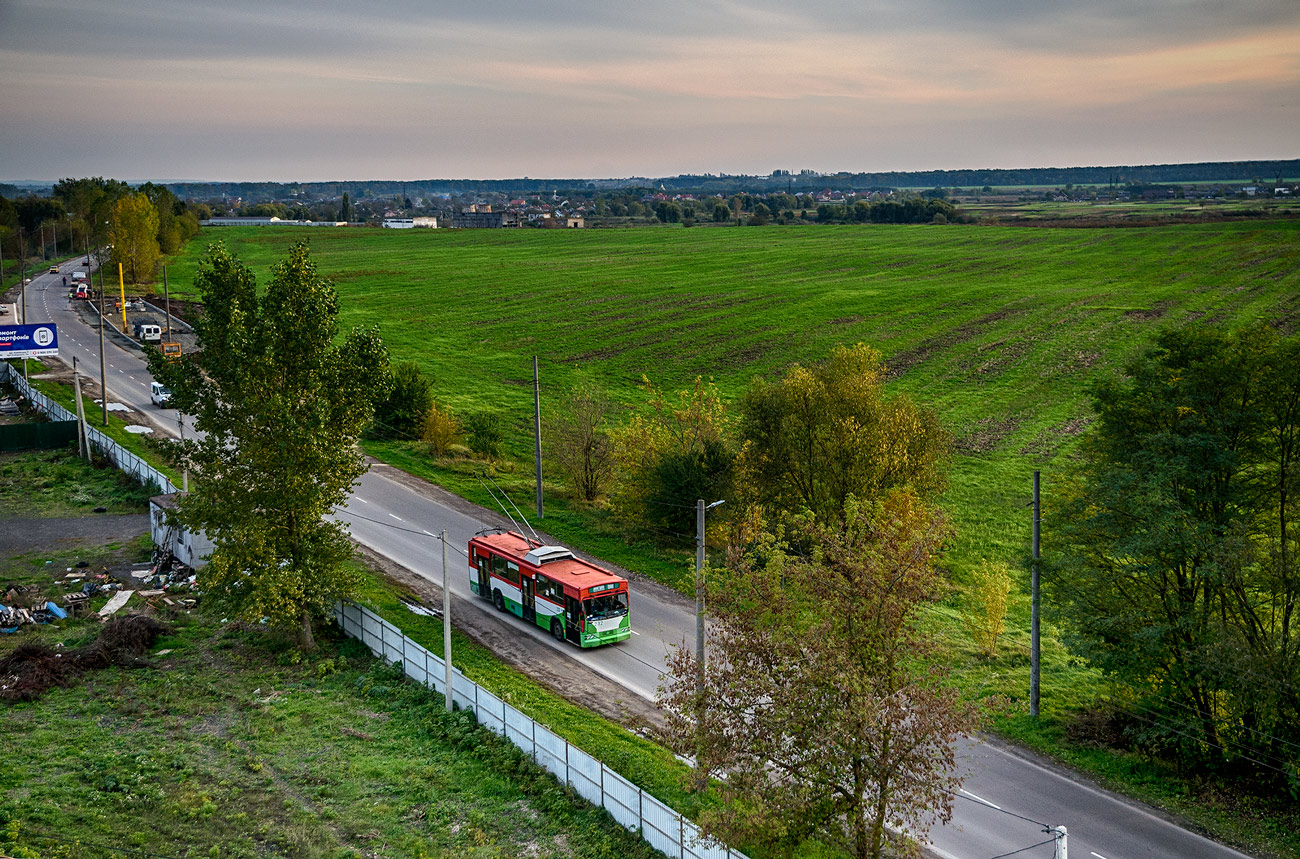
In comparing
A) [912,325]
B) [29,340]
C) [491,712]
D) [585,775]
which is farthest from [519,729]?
[912,325]

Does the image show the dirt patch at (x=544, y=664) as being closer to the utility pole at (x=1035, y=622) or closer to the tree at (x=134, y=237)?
the utility pole at (x=1035, y=622)

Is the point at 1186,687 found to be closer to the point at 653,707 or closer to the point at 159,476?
the point at 653,707

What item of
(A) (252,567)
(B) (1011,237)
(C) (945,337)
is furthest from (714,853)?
(B) (1011,237)

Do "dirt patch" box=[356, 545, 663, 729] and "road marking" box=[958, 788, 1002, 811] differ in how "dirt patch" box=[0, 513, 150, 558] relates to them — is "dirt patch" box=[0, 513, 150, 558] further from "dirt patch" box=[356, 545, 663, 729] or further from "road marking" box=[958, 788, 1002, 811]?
"road marking" box=[958, 788, 1002, 811]

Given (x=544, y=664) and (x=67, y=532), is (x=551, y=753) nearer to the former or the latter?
(x=544, y=664)

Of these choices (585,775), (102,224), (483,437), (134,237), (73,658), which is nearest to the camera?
(585,775)
